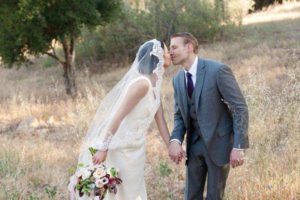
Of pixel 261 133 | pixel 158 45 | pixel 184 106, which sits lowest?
pixel 261 133

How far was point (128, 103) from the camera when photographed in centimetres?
405

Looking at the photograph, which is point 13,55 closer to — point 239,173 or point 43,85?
point 43,85

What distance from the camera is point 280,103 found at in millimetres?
5867

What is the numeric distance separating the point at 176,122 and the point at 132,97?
0.53m

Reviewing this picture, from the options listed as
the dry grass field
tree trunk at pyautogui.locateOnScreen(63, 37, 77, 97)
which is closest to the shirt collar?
the dry grass field

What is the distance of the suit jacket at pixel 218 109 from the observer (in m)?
3.82

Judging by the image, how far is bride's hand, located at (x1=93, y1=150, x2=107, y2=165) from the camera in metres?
4.07

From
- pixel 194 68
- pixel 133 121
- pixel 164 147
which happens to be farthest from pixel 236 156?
pixel 164 147

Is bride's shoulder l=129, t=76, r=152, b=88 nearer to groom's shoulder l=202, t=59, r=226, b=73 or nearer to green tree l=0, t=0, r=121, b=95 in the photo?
groom's shoulder l=202, t=59, r=226, b=73

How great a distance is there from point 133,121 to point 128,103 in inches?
9.1

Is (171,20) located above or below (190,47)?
below

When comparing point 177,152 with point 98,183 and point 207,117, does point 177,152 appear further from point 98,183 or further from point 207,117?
point 98,183

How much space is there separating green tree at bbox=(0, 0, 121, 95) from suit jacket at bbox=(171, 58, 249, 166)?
33.9 ft

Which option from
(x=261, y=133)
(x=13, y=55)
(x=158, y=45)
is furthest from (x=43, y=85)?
(x=158, y=45)
